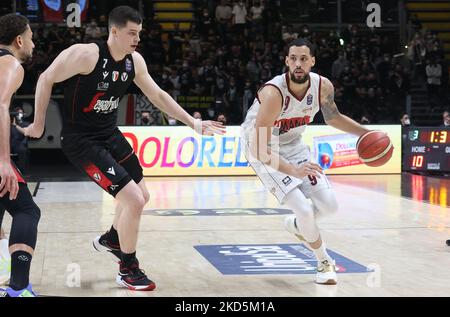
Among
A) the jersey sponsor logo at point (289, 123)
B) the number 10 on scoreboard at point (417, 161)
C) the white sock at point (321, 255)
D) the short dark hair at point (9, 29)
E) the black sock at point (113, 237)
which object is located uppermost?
the short dark hair at point (9, 29)

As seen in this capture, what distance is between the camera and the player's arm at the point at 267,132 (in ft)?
19.7

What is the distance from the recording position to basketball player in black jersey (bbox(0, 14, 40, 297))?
494 centimetres

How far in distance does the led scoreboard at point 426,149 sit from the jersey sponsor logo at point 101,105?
12256 millimetres

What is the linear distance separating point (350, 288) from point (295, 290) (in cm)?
43

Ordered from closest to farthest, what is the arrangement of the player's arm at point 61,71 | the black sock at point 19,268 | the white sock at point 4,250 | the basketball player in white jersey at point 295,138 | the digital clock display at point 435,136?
the black sock at point 19,268 → the white sock at point 4,250 → the player's arm at point 61,71 → the basketball player in white jersey at point 295,138 → the digital clock display at point 435,136

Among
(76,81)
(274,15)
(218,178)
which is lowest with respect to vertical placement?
(218,178)

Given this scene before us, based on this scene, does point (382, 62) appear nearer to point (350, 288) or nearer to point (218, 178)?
point (218, 178)

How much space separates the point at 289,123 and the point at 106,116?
1.50 metres

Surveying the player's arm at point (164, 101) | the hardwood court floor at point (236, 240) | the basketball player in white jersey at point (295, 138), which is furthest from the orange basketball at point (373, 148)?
the player's arm at point (164, 101)

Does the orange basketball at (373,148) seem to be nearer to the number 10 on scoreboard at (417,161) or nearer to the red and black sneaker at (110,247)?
the red and black sneaker at (110,247)

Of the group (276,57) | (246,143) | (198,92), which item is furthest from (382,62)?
(246,143)

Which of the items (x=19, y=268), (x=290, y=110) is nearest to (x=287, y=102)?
(x=290, y=110)

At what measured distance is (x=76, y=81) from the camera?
231 inches
